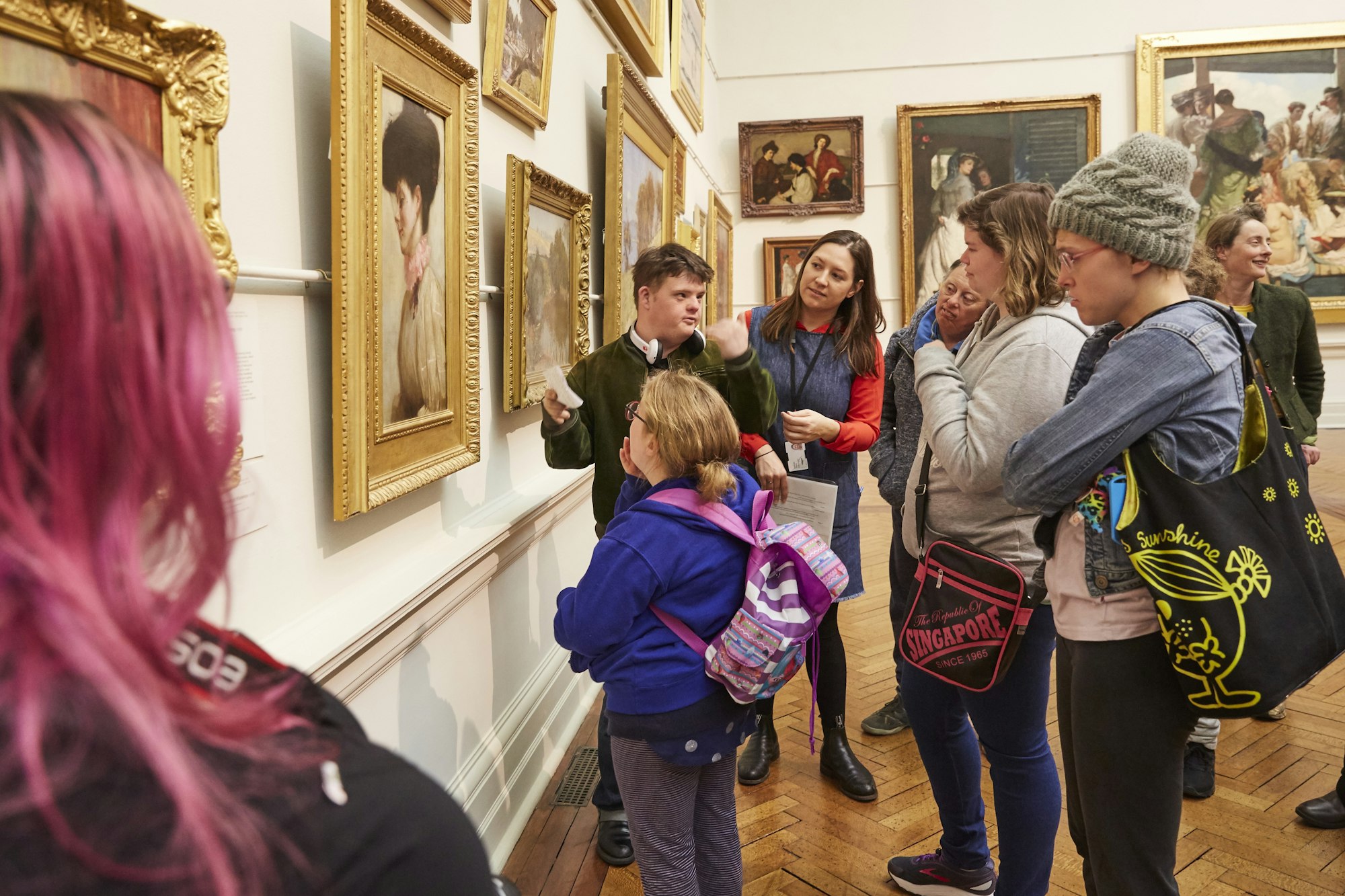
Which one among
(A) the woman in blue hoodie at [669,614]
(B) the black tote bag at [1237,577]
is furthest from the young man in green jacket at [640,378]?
(B) the black tote bag at [1237,577]

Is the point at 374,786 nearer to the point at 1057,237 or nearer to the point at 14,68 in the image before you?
the point at 14,68

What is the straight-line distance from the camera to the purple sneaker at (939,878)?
109 inches

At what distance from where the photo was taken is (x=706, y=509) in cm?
219

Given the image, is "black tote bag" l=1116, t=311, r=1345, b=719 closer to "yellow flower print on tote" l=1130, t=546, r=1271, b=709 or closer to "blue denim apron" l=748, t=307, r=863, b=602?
"yellow flower print on tote" l=1130, t=546, r=1271, b=709

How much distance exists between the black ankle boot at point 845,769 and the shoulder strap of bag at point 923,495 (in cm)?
126

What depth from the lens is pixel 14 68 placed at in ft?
3.95

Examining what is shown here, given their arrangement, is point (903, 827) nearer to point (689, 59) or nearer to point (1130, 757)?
point (1130, 757)

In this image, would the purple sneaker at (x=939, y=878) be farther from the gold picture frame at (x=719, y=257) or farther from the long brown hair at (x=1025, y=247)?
the gold picture frame at (x=719, y=257)

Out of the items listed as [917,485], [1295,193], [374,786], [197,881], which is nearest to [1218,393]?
[917,485]

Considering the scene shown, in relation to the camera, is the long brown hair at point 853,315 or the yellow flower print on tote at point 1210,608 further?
the long brown hair at point 853,315

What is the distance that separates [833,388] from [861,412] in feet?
0.45

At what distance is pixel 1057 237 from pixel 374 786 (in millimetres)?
1752

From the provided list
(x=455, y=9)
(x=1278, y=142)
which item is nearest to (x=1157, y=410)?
(x=455, y=9)

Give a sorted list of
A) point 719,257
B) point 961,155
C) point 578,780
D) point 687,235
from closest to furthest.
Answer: point 578,780 < point 687,235 < point 719,257 < point 961,155
